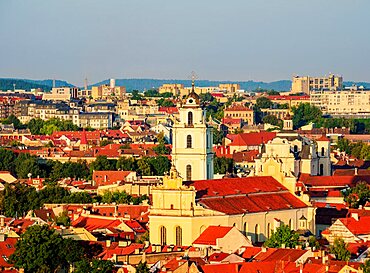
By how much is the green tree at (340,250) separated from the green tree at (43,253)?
763 cm

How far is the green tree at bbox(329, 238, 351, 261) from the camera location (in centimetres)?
4722

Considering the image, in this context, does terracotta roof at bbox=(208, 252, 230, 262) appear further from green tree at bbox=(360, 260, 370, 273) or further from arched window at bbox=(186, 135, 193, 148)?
arched window at bbox=(186, 135, 193, 148)

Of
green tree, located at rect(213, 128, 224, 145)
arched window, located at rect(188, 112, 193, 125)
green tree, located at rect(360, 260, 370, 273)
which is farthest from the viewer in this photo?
green tree, located at rect(213, 128, 224, 145)

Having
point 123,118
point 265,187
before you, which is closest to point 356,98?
point 123,118

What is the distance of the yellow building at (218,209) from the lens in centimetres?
5416

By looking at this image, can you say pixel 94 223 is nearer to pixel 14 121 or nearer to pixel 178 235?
pixel 178 235

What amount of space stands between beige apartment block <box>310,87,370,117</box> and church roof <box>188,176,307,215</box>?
12156 cm

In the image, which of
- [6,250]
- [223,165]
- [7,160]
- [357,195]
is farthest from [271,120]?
[6,250]

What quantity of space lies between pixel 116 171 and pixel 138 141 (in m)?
39.8

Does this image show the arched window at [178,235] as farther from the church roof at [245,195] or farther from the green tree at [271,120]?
the green tree at [271,120]

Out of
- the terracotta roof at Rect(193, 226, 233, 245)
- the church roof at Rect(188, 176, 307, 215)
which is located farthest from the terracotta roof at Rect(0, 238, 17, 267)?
the church roof at Rect(188, 176, 307, 215)

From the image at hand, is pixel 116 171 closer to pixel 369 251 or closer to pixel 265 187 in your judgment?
pixel 265 187

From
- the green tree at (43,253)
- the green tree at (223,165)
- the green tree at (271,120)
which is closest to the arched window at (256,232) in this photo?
the green tree at (43,253)

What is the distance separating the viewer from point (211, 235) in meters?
51.8
